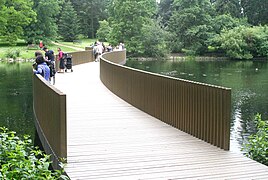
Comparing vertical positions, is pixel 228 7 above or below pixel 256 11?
above

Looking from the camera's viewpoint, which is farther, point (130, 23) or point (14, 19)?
point (130, 23)

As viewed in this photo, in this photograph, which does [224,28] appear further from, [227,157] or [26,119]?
[227,157]

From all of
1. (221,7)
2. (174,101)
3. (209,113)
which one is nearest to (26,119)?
(174,101)

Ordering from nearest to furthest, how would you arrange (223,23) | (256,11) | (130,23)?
(130,23), (223,23), (256,11)

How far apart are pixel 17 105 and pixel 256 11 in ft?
215

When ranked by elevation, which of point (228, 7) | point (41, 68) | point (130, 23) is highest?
point (228, 7)

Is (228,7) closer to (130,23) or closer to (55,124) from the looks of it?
(130,23)

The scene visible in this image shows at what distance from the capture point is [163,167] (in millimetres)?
7070

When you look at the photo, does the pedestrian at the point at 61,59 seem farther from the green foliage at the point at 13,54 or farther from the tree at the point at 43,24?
the tree at the point at 43,24

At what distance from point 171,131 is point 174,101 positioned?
778 mm

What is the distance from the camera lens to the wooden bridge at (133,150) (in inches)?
268

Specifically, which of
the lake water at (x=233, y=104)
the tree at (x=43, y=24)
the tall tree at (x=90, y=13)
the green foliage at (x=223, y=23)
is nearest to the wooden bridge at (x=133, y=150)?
the lake water at (x=233, y=104)

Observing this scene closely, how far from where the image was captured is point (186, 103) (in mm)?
9633

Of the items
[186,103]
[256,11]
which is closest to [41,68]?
[186,103]
